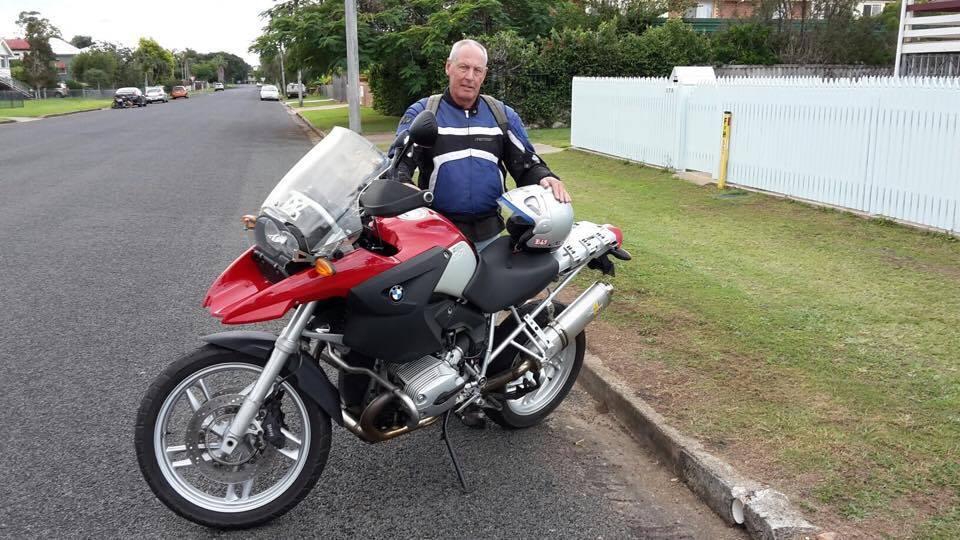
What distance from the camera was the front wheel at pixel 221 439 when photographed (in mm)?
3242

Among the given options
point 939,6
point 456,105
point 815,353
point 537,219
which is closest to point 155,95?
point 939,6

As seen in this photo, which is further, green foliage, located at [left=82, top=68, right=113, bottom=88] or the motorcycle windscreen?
green foliage, located at [left=82, top=68, right=113, bottom=88]

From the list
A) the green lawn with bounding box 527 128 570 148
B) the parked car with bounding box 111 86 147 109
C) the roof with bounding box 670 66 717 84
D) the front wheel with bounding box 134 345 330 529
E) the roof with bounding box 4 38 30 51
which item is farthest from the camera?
the roof with bounding box 4 38 30 51

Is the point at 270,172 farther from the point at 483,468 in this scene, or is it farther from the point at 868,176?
the point at 483,468

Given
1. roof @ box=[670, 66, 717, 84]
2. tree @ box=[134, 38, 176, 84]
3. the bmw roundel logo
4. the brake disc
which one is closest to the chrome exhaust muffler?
the bmw roundel logo

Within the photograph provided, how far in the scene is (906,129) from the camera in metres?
9.21

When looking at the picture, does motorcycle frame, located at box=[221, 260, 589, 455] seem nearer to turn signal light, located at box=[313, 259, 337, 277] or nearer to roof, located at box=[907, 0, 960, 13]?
turn signal light, located at box=[313, 259, 337, 277]

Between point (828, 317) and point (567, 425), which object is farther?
point (828, 317)

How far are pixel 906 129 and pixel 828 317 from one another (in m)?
4.46

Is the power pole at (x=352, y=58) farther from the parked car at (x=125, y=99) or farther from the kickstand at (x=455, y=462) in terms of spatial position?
the parked car at (x=125, y=99)

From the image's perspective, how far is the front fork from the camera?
129 inches

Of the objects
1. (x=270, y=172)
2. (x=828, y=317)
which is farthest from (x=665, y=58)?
(x=828, y=317)

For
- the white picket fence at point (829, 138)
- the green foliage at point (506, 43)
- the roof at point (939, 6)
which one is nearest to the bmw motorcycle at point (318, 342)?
the white picket fence at point (829, 138)

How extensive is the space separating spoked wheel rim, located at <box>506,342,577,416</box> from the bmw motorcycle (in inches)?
27.4
